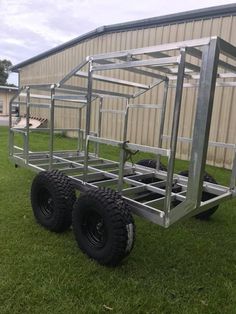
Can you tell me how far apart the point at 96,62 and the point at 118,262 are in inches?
84.6

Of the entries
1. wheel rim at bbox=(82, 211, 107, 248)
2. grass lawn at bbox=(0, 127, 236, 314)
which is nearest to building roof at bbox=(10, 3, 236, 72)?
grass lawn at bbox=(0, 127, 236, 314)

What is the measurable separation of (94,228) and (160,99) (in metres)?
6.89

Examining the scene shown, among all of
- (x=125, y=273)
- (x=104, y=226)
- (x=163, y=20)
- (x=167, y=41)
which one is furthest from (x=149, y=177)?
(x=163, y=20)

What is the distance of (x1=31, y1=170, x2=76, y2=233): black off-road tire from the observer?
334 centimetres

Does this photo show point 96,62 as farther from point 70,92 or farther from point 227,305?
point 227,305

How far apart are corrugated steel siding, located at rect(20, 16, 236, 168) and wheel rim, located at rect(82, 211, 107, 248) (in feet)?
19.2

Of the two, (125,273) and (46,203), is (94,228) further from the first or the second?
(46,203)

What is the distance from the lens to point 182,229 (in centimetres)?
383

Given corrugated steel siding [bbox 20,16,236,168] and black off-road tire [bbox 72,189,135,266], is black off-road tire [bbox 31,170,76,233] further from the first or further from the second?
corrugated steel siding [bbox 20,16,236,168]

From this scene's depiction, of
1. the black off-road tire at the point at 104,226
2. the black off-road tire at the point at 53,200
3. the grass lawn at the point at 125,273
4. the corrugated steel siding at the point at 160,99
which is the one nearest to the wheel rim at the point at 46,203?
the black off-road tire at the point at 53,200

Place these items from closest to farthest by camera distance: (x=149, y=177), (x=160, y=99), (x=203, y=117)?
(x=203, y=117) → (x=149, y=177) → (x=160, y=99)

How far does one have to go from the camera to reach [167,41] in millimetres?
9039

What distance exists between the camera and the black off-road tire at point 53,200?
3.34 metres

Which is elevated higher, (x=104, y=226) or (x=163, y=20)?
(x=163, y=20)
